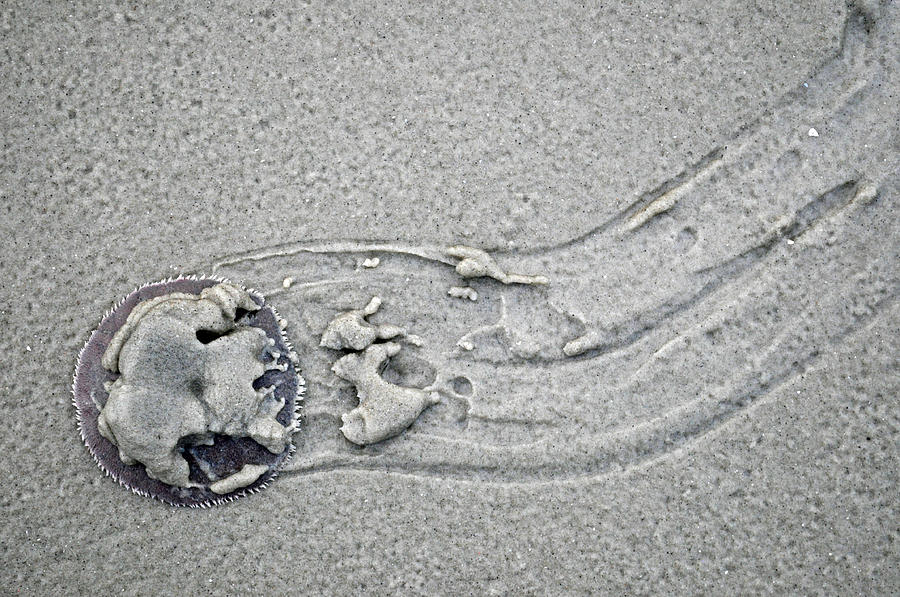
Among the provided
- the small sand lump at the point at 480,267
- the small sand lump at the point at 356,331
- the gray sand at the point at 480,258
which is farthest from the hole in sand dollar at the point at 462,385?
the small sand lump at the point at 480,267

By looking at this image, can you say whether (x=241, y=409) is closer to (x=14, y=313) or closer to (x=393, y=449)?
(x=393, y=449)

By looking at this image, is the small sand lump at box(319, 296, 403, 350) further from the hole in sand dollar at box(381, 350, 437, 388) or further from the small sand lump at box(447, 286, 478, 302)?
the small sand lump at box(447, 286, 478, 302)

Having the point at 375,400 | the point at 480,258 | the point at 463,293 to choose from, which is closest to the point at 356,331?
the point at 375,400

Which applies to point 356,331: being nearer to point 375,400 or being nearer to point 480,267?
point 375,400

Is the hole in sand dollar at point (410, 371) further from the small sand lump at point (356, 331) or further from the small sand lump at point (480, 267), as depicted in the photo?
the small sand lump at point (480, 267)

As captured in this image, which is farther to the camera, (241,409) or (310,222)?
(310,222)

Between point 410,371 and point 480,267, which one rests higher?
point 480,267

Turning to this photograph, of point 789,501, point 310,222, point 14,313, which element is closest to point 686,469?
point 789,501
